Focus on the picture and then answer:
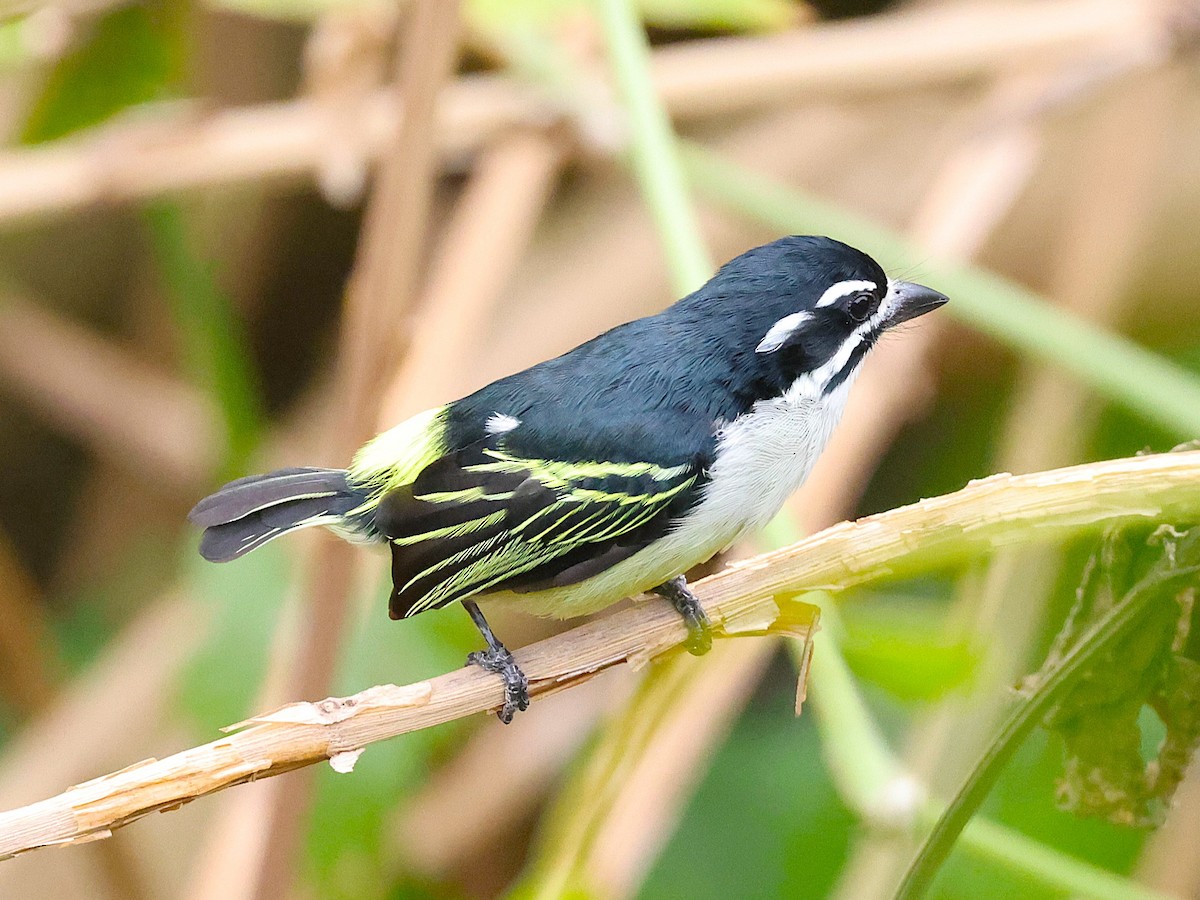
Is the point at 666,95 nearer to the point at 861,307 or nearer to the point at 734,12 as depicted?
the point at 734,12

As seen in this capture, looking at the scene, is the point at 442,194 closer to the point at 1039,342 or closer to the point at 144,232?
the point at 144,232

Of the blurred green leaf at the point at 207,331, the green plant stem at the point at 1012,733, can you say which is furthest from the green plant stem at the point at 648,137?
the blurred green leaf at the point at 207,331

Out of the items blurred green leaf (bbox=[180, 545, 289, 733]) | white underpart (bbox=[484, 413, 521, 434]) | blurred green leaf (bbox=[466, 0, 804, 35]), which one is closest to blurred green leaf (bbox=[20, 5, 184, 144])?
blurred green leaf (bbox=[466, 0, 804, 35])

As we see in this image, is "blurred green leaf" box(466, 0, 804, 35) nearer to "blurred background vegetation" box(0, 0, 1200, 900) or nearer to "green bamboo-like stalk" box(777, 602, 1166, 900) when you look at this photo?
"blurred background vegetation" box(0, 0, 1200, 900)

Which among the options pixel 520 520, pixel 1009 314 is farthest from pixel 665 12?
pixel 520 520

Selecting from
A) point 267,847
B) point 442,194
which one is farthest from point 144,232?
point 267,847

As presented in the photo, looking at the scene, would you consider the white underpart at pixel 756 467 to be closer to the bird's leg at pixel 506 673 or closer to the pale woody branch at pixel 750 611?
the pale woody branch at pixel 750 611
